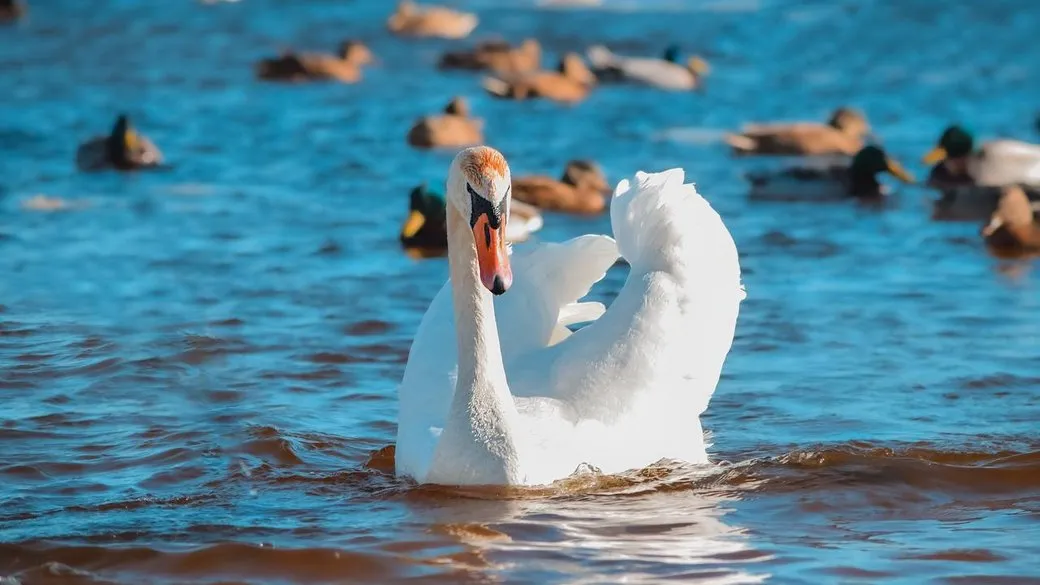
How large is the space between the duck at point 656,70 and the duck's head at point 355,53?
10.9ft

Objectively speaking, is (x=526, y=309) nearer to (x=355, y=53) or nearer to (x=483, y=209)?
(x=483, y=209)

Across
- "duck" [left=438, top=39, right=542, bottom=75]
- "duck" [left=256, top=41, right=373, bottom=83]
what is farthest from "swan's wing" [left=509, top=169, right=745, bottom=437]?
"duck" [left=438, top=39, right=542, bottom=75]

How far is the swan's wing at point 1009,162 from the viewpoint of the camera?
1689cm

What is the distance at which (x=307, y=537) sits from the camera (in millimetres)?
6496

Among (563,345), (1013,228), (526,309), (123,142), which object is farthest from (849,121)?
(563,345)

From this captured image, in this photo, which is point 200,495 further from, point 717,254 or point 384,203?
point 384,203

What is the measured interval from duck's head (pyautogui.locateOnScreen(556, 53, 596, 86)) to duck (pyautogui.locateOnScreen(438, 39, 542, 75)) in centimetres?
99

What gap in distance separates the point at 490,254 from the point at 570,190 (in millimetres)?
9104

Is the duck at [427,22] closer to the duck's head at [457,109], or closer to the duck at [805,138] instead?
the duck's head at [457,109]

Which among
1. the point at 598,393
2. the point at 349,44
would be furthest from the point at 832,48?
the point at 598,393

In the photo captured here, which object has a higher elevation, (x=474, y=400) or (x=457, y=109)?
(x=457, y=109)

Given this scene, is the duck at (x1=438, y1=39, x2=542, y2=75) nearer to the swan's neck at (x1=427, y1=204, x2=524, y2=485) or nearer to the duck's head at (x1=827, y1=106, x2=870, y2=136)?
the duck's head at (x1=827, y1=106, x2=870, y2=136)

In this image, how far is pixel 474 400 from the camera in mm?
6746

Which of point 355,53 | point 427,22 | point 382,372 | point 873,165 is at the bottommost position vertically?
point 382,372
